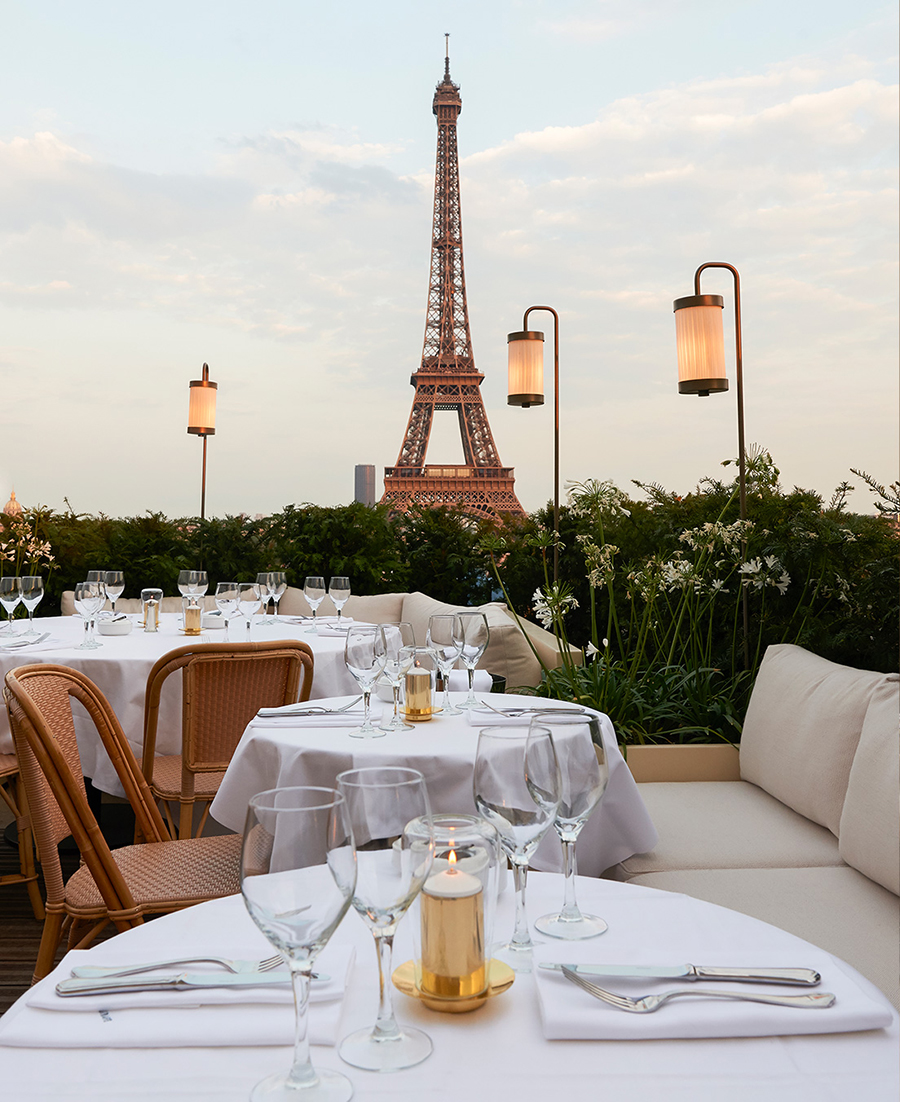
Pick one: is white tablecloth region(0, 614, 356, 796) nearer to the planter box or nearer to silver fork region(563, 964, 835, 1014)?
the planter box

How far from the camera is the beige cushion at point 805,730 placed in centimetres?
215

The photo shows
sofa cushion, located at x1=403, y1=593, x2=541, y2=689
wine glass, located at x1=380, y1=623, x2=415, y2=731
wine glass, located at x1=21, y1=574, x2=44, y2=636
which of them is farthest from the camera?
sofa cushion, located at x1=403, y1=593, x2=541, y2=689

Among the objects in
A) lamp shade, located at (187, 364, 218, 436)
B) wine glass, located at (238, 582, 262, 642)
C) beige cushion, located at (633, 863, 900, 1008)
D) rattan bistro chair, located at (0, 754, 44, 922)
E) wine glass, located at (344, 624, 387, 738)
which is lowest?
rattan bistro chair, located at (0, 754, 44, 922)

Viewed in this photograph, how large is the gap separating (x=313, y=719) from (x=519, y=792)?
4.08 ft

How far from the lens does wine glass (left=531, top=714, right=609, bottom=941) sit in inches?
33.4

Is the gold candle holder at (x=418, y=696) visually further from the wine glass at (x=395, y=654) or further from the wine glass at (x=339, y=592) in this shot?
the wine glass at (x=339, y=592)

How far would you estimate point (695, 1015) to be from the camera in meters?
0.72

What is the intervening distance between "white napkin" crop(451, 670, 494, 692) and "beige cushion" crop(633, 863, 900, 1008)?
28.4 inches

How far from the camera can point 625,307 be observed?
9.97m

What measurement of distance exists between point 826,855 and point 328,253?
10.9 m

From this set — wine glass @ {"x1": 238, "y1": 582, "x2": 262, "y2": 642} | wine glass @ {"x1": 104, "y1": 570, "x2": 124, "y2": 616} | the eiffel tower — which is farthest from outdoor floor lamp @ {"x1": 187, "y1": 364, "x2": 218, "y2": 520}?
the eiffel tower

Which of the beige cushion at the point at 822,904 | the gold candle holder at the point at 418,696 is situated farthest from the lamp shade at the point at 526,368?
the beige cushion at the point at 822,904

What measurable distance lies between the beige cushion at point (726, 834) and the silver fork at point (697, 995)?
133 cm

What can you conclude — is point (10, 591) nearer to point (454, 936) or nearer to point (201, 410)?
point (454, 936)
